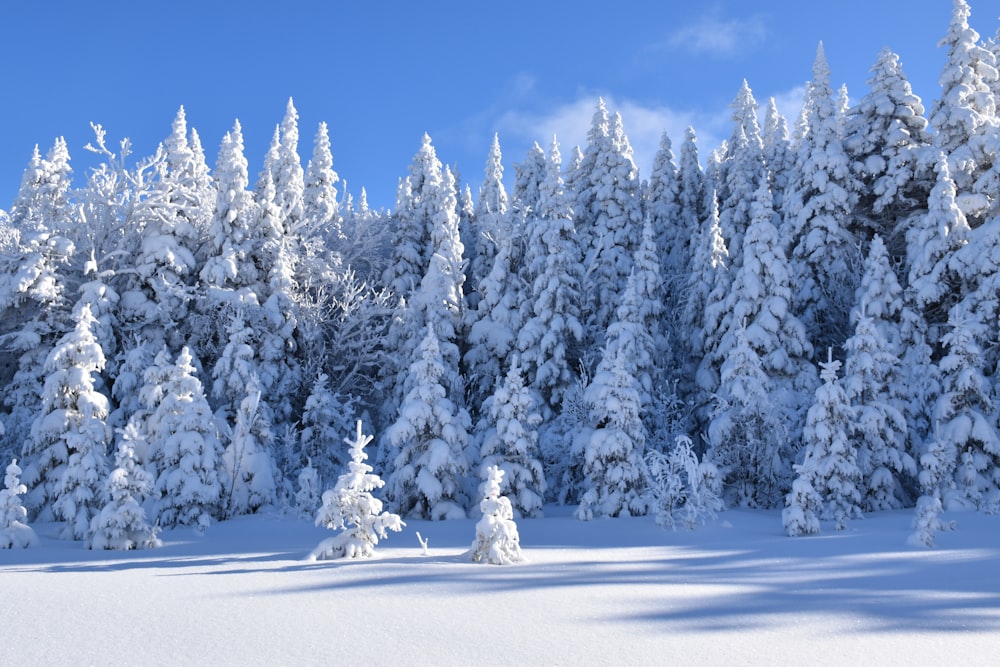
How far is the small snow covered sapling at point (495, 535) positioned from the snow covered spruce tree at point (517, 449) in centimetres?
947

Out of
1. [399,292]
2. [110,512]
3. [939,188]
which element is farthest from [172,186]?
[939,188]

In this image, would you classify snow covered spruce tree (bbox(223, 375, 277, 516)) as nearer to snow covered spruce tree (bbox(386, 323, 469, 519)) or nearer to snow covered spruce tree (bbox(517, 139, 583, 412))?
snow covered spruce tree (bbox(386, 323, 469, 519))

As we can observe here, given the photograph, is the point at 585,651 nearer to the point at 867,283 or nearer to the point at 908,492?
the point at 908,492

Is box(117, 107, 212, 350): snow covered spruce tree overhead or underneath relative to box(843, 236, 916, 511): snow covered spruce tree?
overhead

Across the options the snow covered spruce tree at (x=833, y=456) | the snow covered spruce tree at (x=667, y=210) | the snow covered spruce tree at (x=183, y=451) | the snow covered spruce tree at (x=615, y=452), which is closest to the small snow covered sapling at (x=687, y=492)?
the snow covered spruce tree at (x=615, y=452)

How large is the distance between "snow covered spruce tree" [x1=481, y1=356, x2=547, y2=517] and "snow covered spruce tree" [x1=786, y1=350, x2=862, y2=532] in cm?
829

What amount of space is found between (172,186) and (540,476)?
2163cm

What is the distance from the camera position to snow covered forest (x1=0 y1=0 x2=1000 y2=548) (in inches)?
822

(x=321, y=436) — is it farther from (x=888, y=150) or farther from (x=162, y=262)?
(x=888, y=150)

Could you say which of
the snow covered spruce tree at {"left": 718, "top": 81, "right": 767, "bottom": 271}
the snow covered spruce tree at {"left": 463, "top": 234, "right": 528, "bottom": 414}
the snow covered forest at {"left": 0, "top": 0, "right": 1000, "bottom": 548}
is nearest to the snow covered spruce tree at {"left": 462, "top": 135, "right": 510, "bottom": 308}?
the snow covered forest at {"left": 0, "top": 0, "right": 1000, "bottom": 548}

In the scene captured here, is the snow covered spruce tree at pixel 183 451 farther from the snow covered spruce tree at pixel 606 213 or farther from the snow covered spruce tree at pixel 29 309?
the snow covered spruce tree at pixel 606 213

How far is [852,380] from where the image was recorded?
22297 millimetres

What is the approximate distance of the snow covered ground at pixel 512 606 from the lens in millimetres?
7645

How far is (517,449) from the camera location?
22797mm
